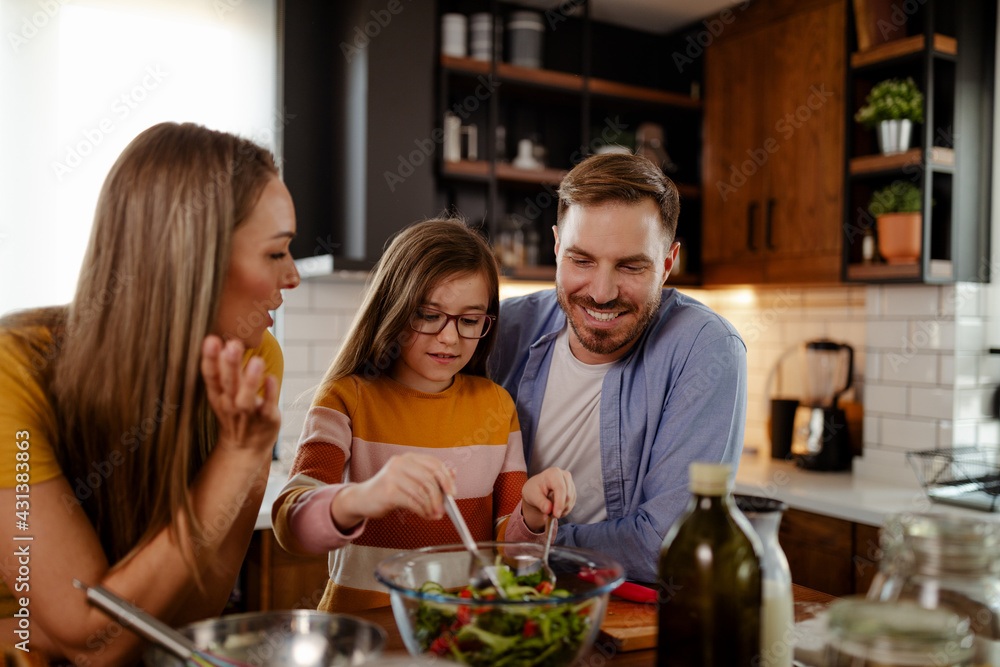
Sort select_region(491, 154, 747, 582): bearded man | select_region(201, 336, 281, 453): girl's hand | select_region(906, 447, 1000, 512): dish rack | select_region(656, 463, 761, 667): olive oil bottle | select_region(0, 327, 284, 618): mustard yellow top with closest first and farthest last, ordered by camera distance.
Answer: select_region(656, 463, 761, 667): olive oil bottle
select_region(201, 336, 281, 453): girl's hand
select_region(0, 327, 284, 618): mustard yellow top
select_region(491, 154, 747, 582): bearded man
select_region(906, 447, 1000, 512): dish rack

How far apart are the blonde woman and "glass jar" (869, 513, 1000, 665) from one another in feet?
2.45

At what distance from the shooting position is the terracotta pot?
111 inches

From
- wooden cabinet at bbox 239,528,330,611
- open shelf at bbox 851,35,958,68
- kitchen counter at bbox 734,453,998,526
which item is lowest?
wooden cabinet at bbox 239,528,330,611

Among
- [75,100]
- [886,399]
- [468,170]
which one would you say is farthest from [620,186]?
[75,100]

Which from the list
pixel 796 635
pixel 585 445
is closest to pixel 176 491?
pixel 796 635

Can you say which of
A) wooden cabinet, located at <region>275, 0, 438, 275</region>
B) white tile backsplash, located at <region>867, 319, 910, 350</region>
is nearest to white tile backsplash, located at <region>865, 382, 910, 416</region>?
white tile backsplash, located at <region>867, 319, 910, 350</region>

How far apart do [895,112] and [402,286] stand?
2162 mm

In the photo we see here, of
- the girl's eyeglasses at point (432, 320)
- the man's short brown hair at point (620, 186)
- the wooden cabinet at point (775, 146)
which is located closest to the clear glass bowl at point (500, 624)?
the girl's eyeglasses at point (432, 320)

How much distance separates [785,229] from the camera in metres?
3.36

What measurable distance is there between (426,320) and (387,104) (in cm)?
164

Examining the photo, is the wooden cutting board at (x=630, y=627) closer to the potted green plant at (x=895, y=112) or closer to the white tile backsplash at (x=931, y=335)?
the white tile backsplash at (x=931, y=335)

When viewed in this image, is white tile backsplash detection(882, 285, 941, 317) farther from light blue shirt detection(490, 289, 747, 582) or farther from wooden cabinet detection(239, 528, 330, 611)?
wooden cabinet detection(239, 528, 330, 611)

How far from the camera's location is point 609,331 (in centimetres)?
175

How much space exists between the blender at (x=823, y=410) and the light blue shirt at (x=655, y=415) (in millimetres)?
1604
